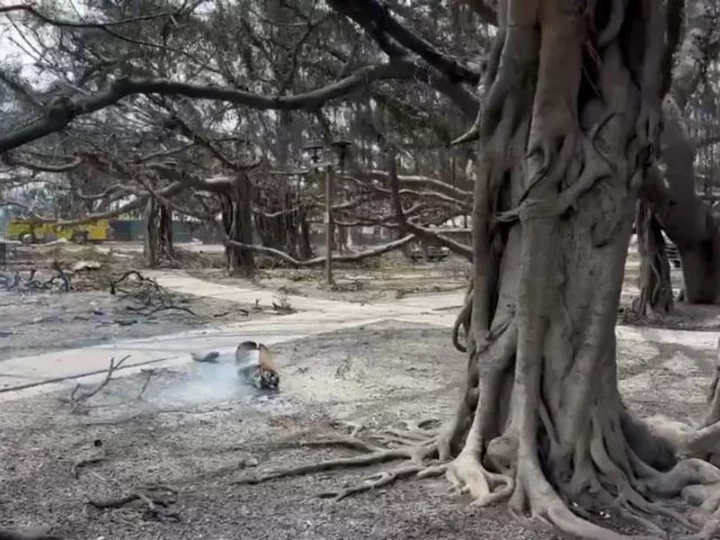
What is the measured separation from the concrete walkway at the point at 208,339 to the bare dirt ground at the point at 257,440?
417 millimetres

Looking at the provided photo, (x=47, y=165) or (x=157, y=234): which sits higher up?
(x=47, y=165)

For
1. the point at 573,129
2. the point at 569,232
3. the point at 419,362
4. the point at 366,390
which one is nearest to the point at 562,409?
the point at 569,232

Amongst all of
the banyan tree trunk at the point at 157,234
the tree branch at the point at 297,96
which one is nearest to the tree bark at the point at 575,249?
the tree branch at the point at 297,96

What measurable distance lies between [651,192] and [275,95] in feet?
12.9

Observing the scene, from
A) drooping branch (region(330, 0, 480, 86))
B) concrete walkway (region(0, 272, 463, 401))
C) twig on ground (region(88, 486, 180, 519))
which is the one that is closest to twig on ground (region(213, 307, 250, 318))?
concrete walkway (region(0, 272, 463, 401))

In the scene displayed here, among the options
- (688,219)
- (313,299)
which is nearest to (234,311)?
(313,299)

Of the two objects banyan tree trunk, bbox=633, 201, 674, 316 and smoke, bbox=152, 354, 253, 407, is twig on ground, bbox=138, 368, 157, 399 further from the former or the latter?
banyan tree trunk, bbox=633, 201, 674, 316

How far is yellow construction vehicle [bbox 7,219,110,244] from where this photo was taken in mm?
24703

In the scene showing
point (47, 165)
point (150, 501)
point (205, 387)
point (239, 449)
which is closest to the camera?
point (150, 501)

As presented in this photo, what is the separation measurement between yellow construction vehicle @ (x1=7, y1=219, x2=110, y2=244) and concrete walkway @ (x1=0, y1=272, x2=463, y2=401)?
14.2 meters

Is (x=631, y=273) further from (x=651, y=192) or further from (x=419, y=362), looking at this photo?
(x=419, y=362)

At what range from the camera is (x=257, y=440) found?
4027mm

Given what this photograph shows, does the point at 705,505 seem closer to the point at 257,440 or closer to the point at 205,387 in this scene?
the point at 257,440

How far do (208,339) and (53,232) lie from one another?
20858mm
